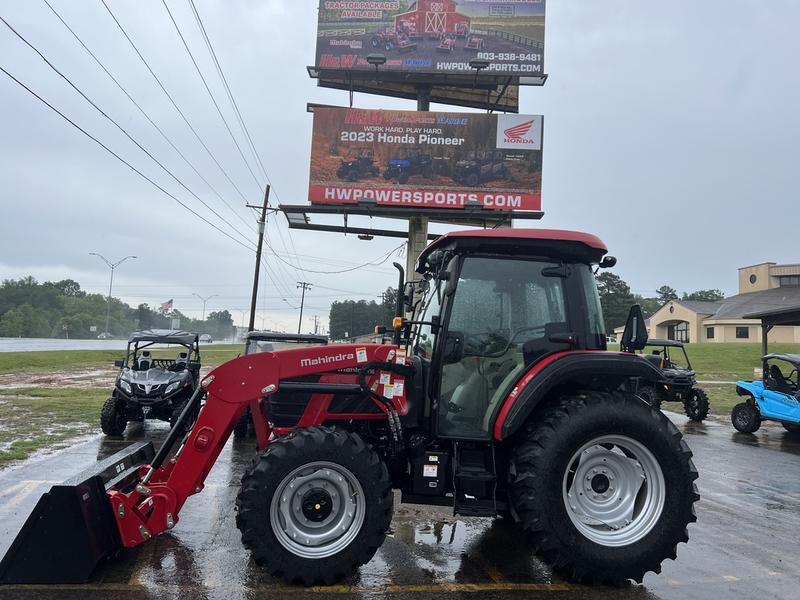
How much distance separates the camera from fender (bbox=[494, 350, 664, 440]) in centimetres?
386

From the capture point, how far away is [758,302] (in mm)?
48625

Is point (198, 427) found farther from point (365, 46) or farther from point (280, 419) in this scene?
point (365, 46)

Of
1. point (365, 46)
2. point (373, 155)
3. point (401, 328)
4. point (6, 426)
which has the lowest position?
point (6, 426)

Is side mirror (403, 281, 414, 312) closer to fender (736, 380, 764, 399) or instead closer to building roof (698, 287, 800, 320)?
fender (736, 380, 764, 399)

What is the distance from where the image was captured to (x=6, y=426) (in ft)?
32.5

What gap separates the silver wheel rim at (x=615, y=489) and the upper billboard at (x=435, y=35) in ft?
62.7

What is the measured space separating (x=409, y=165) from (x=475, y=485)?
1720cm

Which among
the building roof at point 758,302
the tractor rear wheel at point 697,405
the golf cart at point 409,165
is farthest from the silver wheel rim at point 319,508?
the building roof at point 758,302

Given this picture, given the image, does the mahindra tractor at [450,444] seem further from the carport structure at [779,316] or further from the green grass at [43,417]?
the carport structure at [779,316]

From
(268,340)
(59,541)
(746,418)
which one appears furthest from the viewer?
(746,418)

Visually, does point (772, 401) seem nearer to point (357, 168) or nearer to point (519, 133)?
point (519, 133)

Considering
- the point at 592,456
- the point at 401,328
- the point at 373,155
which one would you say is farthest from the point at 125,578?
the point at 373,155

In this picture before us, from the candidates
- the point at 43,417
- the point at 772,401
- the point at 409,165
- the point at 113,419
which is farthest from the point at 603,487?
the point at 409,165

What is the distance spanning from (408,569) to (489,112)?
20.1 metres
